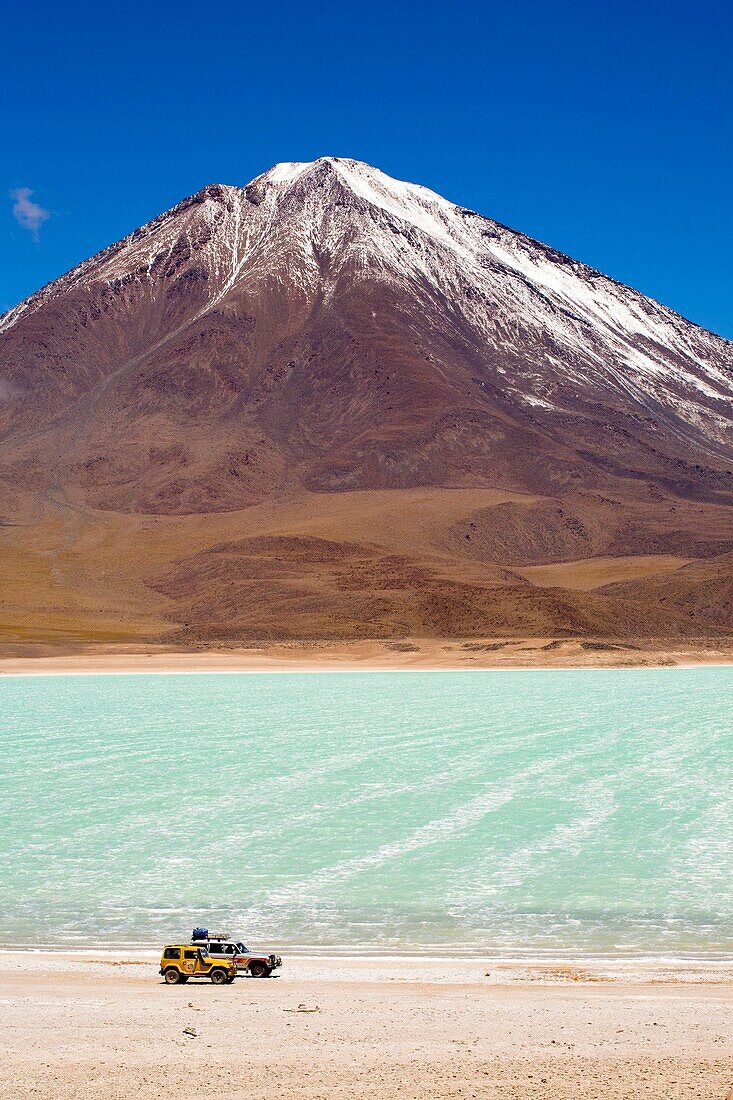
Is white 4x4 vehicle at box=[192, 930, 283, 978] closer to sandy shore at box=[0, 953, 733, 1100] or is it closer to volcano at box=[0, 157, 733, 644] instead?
sandy shore at box=[0, 953, 733, 1100]

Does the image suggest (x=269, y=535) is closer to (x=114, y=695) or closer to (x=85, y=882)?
(x=114, y=695)

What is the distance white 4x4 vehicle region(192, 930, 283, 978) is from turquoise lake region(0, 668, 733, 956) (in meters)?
1.66

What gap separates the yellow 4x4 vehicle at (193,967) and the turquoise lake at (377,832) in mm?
1917

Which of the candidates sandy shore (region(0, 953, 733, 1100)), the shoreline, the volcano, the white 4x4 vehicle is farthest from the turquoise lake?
the volcano

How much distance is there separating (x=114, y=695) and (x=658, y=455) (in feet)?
448

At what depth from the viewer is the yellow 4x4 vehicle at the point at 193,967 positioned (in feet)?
40.1

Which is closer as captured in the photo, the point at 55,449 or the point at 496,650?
the point at 496,650

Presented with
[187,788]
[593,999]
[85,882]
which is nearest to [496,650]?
[187,788]

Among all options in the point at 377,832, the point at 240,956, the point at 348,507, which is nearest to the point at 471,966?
the point at 240,956

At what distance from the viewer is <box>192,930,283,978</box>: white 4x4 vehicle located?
40.6 ft

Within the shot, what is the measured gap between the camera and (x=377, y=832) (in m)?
21.2

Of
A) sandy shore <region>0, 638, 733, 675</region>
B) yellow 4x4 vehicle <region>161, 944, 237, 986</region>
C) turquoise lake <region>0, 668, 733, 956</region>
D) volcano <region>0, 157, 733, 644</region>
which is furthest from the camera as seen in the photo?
volcano <region>0, 157, 733, 644</region>

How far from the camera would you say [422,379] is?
18938cm

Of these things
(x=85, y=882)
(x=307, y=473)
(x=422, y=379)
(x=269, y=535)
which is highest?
(x=422, y=379)
